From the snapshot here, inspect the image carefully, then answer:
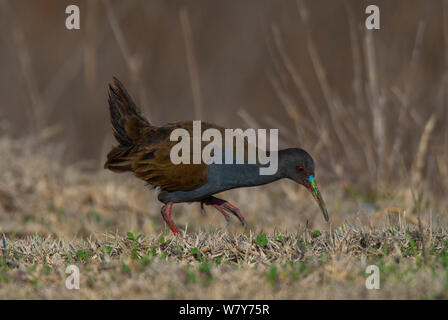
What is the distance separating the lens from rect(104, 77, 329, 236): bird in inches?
239

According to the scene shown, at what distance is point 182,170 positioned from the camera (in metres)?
6.09

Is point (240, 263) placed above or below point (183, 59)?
below

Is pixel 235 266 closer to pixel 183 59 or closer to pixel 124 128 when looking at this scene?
pixel 124 128

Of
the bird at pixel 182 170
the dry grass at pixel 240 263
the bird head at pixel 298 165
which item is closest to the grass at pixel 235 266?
the dry grass at pixel 240 263

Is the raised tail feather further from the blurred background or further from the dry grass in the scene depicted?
the blurred background

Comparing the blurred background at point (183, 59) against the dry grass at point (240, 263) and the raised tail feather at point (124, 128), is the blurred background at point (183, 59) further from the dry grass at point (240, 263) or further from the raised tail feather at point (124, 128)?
the dry grass at point (240, 263)

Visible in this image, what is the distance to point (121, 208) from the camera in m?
8.69

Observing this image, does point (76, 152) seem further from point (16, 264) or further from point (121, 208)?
point (16, 264)

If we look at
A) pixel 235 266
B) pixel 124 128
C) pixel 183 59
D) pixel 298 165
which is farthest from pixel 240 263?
pixel 183 59

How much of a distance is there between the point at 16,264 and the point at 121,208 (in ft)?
13.1

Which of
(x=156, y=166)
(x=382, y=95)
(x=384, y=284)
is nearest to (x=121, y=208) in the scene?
(x=156, y=166)

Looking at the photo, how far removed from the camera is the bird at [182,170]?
6.06 metres

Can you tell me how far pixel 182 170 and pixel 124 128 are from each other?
891 mm
